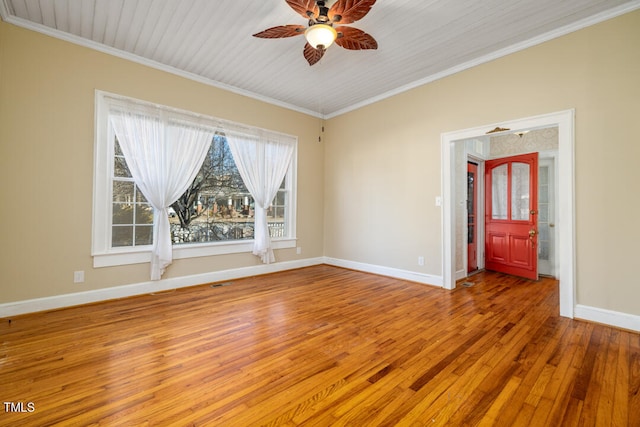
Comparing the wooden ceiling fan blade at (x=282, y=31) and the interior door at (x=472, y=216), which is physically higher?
the wooden ceiling fan blade at (x=282, y=31)

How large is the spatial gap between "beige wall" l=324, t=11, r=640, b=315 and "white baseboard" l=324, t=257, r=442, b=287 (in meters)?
0.09

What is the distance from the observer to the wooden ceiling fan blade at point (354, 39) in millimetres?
2701

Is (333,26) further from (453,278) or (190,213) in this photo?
(453,278)

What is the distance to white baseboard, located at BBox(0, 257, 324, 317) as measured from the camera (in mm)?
3027

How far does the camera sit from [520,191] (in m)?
5.02

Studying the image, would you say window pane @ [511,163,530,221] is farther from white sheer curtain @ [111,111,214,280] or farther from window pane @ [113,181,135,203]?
window pane @ [113,181,135,203]

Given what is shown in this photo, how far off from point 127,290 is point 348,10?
4090mm

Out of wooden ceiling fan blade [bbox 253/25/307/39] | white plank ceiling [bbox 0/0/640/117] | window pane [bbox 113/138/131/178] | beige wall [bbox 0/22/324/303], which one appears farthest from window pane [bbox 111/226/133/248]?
wooden ceiling fan blade [bbox 253/25/307/39]

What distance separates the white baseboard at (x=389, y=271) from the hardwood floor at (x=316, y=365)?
30.5 inches

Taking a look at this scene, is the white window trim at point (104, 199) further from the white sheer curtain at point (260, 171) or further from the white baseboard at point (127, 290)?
the white sheer curtain at point (260, 171)

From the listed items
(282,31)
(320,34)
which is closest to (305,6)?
(320,34)

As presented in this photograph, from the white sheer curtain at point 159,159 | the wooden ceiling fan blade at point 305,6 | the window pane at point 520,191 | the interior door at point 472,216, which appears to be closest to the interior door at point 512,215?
the window pane at point 520,191

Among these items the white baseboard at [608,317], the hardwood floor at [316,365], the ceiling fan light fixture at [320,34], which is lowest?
the hardwood floor at [316,365]

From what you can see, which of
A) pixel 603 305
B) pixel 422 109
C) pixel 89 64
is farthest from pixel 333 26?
pixel 603 305
